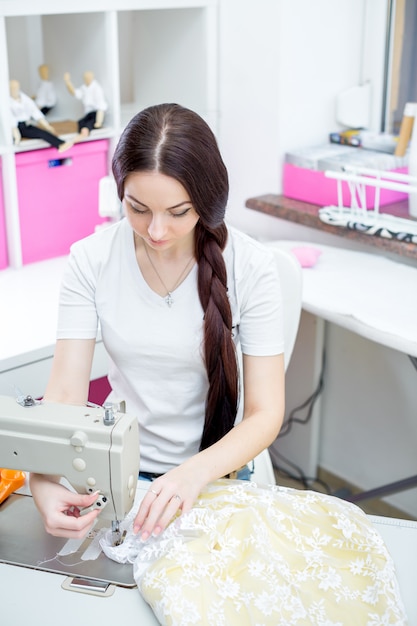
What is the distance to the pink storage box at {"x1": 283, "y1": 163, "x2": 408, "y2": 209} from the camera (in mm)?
2135

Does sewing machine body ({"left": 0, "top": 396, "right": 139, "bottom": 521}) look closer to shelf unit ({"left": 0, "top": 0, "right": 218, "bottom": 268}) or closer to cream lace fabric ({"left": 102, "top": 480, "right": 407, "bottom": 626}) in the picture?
cream lace fabric ({"left": 102, "top": 480, "right": 407, "bottom": 626})

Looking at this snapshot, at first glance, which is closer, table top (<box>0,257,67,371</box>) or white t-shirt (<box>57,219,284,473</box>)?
white t-shirt (<box>57,219,284,473</box>)

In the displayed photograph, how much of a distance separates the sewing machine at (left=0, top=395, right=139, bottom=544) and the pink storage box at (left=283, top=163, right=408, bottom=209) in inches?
48.9

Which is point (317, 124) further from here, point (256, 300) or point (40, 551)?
point (40, 551)

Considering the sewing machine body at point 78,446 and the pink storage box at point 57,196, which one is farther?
the pink storage box at point 57,196

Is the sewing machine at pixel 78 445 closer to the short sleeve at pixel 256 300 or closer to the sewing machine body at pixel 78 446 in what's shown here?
the sewing machine body at pixel 78 446

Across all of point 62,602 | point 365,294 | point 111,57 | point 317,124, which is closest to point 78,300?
point 62,602

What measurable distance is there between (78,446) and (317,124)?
1.54 m

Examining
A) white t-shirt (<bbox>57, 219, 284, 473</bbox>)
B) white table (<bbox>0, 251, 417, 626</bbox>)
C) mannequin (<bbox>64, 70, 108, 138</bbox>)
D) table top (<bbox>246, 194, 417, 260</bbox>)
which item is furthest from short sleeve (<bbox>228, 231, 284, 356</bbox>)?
mannequin (<bbox>64, 70, 108, 138</bbox>)

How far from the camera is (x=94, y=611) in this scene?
0.98 metres

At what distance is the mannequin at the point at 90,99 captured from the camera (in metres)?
2.16

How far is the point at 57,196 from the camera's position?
2174 millimetres

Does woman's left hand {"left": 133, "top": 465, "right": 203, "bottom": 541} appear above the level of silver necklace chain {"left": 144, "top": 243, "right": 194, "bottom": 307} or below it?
below

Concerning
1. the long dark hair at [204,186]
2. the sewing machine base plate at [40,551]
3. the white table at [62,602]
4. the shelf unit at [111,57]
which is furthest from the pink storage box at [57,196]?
the white table at [62,602]
